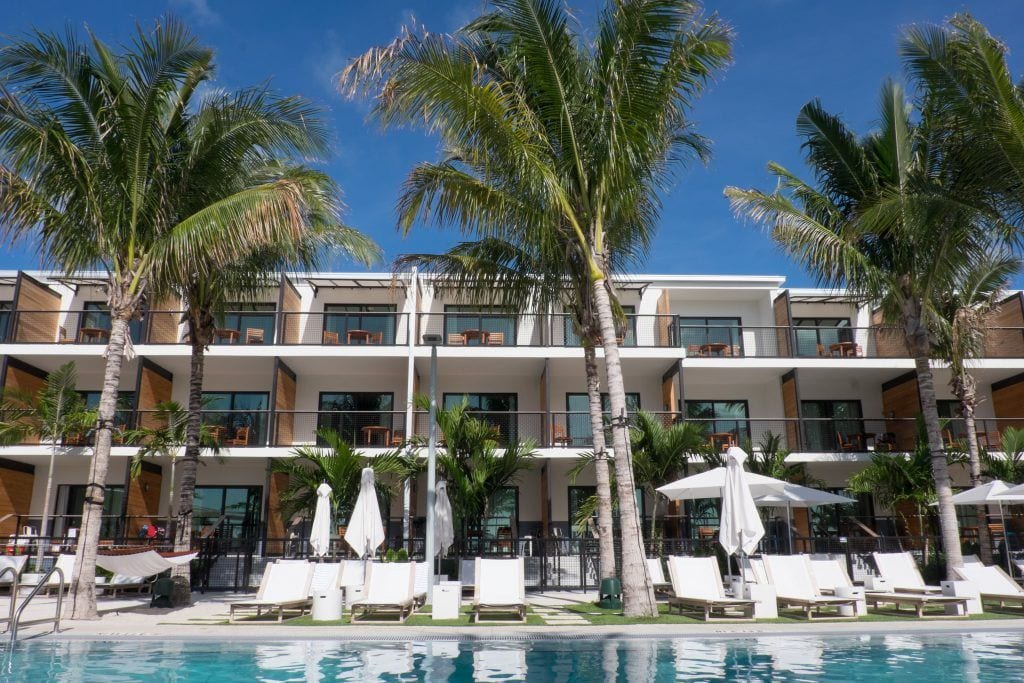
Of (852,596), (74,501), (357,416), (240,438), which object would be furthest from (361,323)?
(852,596)

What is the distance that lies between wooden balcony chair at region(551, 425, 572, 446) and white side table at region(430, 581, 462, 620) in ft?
28.6

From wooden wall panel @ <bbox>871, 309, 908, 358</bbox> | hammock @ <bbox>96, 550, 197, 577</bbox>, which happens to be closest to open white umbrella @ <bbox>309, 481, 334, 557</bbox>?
hammock @ <bbox>96, 550, 197, 577</bbox>

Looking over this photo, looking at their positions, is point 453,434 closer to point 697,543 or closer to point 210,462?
point 697,543

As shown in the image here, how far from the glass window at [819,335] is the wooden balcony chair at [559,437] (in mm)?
8295

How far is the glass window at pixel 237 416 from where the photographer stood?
64.7 ft

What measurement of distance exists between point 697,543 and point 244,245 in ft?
34.9

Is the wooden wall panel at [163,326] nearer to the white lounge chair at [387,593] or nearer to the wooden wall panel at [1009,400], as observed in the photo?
the white lounge chair at [387,593]

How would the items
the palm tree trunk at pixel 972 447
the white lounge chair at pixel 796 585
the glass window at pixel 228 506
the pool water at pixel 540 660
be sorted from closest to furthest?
the pool water at pixel 540 660 → the white lounge chair at pixel 796 585 → the palm tree trunk at pixel 972 447 → the glass window at pixel 228 506

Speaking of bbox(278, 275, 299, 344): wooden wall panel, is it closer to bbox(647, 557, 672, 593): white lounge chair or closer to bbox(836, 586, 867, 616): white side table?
bbox(647, 557, 672, 593): white lounge chair

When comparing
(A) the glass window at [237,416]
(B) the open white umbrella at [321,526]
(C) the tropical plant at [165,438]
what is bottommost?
(B) the open white umbrella at [321,526]

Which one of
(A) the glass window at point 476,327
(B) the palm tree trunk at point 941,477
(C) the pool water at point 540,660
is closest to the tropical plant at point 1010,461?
(B) the palm tree trunk at point 941,477

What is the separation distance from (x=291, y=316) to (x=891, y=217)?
1630cm

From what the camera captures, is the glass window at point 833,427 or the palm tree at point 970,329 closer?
the palm tree at point 970,329

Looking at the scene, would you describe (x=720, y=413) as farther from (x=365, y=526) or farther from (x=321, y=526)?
(x=321, y=526)
